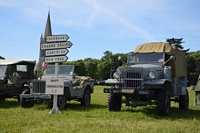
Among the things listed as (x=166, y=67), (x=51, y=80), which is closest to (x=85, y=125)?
(x=51, y=80)

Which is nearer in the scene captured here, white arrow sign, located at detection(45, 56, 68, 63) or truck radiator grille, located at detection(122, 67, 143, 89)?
truck radiator grille, located at detection(122, 67, 143, 89)

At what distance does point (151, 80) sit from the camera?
29.7 feet

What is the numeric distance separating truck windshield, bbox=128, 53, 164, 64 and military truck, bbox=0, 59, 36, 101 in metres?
5.47

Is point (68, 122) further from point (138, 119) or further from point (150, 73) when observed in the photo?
point (150, 73)

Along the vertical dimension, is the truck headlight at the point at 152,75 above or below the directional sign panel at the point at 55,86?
above

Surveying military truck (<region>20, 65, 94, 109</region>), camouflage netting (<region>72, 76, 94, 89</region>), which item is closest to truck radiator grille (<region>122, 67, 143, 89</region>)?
Result: military truck (<region>20, 65, 94, 109</region>)

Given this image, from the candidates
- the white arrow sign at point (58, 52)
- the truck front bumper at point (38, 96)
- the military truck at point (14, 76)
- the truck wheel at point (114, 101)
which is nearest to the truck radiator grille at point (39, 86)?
the truck front bumper at point (38, 96)

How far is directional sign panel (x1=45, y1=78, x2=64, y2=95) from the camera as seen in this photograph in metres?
9.32

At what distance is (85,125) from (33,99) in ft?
15.3

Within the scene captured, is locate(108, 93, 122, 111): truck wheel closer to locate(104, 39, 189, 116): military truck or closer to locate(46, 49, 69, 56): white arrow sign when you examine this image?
locate(104, 39, 189, 116): military truck

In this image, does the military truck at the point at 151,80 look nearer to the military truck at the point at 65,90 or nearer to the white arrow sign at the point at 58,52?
the white arrow sign at the point at 58,52

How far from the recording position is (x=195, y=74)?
63500 millimetres

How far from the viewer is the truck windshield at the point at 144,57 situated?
404 inches

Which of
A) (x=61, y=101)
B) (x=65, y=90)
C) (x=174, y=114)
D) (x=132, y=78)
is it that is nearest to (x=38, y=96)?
(x=61, y=101)
